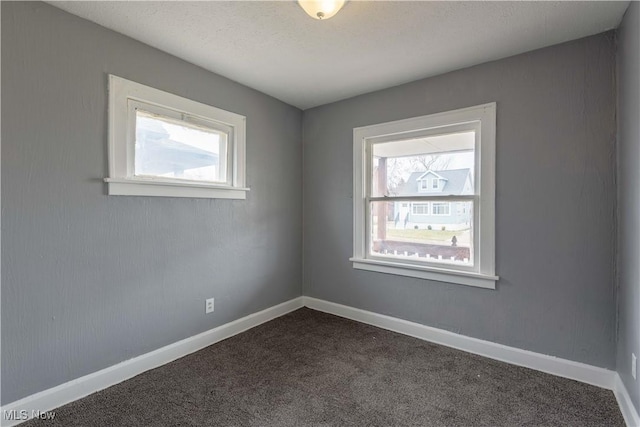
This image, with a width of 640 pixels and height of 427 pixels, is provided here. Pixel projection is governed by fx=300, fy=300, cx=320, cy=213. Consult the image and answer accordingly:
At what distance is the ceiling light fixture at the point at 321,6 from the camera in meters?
1.50

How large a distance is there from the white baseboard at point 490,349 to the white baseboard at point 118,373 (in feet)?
3.41

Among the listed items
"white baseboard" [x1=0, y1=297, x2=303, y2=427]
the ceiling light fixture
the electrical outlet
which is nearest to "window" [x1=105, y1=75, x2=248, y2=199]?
the electrical outlet

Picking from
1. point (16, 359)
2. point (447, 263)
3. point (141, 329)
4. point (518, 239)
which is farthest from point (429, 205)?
point (16, 359)

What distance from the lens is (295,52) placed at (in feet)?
7.18

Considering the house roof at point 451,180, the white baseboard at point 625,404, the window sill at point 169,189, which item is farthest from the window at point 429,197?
the window sill at point 169,189

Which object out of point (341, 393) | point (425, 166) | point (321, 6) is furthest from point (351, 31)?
point (341, 393)

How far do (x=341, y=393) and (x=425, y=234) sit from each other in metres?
1.49

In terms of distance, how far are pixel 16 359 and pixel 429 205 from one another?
293cm

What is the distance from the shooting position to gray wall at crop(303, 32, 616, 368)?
194 centimetres

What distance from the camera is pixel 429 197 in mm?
2650

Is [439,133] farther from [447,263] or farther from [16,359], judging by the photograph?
[16,359]

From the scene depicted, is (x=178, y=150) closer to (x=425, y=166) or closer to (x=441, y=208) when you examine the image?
(x=425, y=166)

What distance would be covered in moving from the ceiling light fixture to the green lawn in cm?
188

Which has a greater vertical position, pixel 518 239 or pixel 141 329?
pixel 518 239
